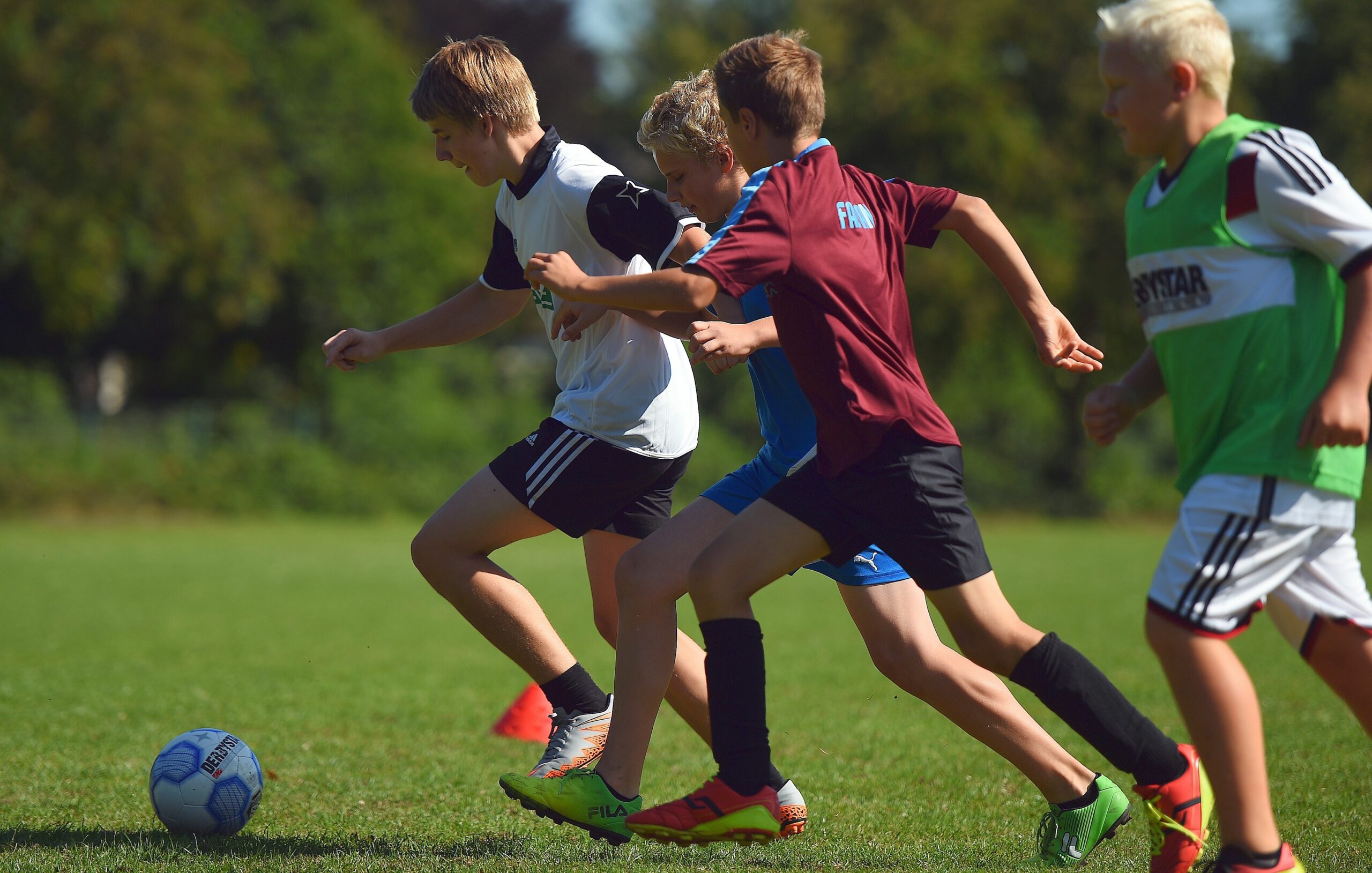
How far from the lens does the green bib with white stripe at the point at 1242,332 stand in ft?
8.59

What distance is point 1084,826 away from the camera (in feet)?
11.6

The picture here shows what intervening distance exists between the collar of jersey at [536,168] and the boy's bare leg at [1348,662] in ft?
8.23

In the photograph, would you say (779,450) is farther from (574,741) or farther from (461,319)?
(461,319)

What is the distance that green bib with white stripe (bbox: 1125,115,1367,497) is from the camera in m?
2.62

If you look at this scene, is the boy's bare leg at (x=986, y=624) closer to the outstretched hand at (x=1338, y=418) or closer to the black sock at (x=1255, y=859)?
the black sock at (x=1255, y=859)

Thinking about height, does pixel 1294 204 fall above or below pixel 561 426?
above

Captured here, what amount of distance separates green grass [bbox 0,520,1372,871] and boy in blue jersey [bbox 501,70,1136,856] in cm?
22

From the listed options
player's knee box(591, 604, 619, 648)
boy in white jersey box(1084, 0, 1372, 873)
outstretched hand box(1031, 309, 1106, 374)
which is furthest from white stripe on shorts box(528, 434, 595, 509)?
boy in white jersey box(1084, 0, 1372, 873)

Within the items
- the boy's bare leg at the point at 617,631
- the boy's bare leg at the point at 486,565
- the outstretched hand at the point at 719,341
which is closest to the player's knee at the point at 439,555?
the boy's bare leg at the point at 486,565

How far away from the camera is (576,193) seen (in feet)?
12.7

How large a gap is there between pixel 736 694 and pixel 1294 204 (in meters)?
1.75

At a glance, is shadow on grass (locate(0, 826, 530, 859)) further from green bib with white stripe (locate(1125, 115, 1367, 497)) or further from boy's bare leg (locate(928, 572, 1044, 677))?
green bib with white stripe (locate(1125, 115, 1367, 497))

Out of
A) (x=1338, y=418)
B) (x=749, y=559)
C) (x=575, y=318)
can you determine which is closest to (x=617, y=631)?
(x=749, y=559)

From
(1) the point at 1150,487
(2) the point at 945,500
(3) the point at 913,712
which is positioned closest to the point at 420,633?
(3) the point at 913,712
